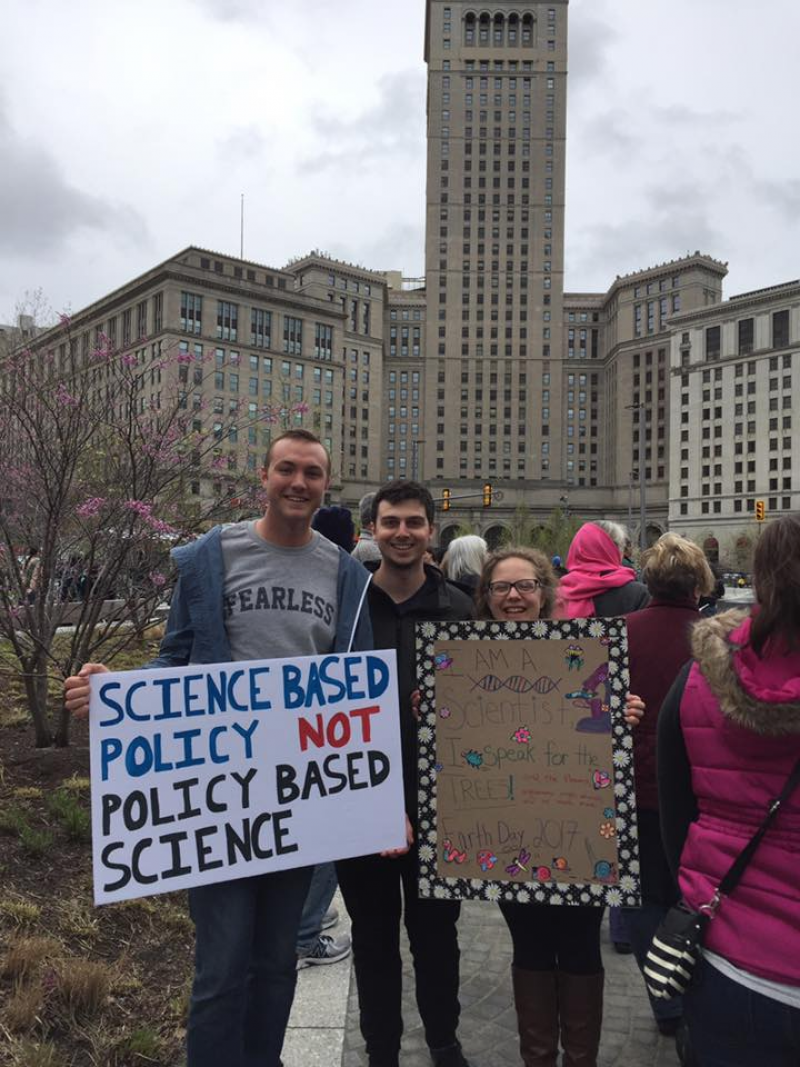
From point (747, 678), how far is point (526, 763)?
47.1 inches

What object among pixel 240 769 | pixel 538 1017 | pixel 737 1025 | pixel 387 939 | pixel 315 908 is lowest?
pixel 315 908

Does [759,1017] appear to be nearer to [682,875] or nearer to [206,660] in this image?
[682,875]

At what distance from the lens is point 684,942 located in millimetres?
1921

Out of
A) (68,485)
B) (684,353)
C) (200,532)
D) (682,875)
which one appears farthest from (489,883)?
(684,353)

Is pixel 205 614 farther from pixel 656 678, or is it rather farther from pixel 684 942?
pixel 656 678

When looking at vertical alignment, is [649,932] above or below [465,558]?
below

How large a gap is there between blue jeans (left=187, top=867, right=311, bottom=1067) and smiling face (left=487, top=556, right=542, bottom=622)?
1274mm

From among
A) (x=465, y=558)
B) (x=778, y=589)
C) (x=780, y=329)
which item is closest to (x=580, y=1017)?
(x=778, y=589)

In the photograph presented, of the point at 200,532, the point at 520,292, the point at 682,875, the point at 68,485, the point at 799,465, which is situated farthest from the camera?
the point at 520,292

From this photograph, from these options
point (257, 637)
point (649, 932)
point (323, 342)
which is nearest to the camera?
point (257, 637)

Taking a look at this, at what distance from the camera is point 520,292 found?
12219 centimetres

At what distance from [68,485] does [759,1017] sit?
6.25 meters

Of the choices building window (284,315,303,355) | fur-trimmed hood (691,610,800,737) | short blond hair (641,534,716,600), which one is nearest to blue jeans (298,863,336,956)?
short blond hair (641,534,716,600)

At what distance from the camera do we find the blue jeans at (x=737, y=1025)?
1.81 metres
